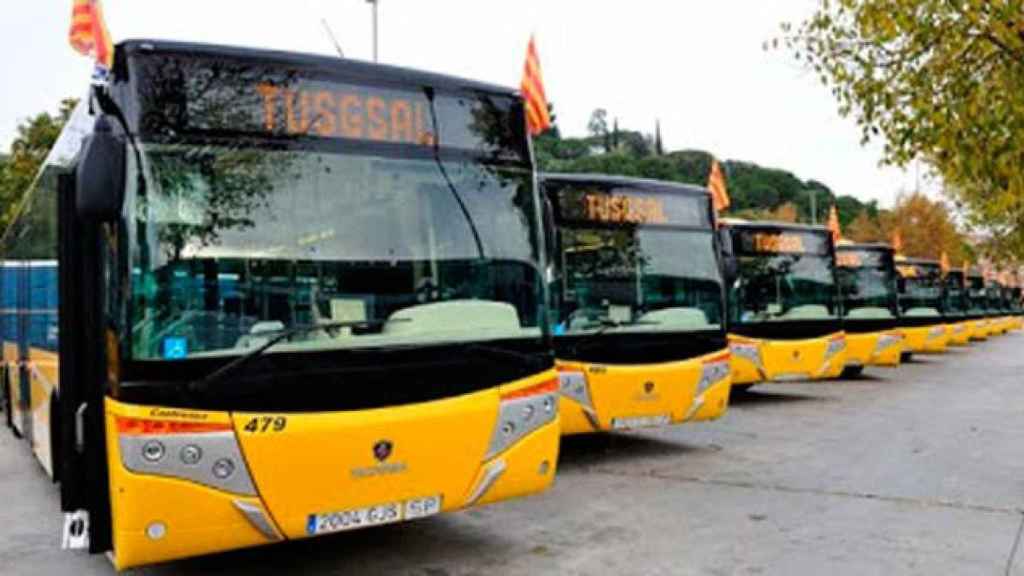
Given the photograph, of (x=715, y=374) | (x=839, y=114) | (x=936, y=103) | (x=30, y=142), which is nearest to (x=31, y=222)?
(x=715, y=374)

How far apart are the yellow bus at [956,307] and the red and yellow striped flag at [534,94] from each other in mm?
23271

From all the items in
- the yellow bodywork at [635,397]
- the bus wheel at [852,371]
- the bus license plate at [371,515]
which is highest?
the yellow bodywork at [635,397]

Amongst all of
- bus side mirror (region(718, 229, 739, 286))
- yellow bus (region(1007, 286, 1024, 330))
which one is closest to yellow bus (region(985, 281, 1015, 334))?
yellow bus (region(1007, 286, 1024, 330))

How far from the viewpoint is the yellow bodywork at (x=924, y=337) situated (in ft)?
79.4

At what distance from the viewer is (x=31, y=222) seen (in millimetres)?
8594

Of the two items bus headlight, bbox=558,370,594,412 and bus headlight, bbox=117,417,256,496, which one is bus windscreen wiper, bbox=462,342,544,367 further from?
bus headlight, bbox=558,370,594,412

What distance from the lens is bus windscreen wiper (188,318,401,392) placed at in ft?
15.4

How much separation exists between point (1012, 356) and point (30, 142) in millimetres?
32596

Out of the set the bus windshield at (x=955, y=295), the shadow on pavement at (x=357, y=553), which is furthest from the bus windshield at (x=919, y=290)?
the shadow on pavement at (x=357, y=553)

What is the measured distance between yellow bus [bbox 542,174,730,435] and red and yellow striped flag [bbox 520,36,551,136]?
7.88ft

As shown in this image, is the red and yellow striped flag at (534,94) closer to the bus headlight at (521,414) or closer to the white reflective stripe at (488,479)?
the bus headlight at (521,414)

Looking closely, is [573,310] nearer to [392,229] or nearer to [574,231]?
[574,231]

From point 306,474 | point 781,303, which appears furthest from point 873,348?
point 306,474

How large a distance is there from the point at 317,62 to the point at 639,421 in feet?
16.9
